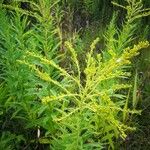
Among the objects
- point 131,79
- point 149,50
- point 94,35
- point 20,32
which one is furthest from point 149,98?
point 20,32

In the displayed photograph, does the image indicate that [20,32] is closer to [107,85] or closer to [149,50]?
[107,85]

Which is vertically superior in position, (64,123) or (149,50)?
(149,50)

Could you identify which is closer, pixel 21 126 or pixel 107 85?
pixel 107 85

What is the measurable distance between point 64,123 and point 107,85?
22.9 inches

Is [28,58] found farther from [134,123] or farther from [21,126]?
[134,123]

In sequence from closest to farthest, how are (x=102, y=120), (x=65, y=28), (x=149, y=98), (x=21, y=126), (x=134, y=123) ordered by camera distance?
1. (x=102, y=120)
2. (x=21, y=126)
3. (x=134, y=123)
4. (x=149, y=98)
5. (x=65, y=28)

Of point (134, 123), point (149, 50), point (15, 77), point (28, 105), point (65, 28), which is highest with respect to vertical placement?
point (65, 28)

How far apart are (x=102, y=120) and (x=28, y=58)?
0.71 metres

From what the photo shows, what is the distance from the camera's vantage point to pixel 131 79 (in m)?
3.64

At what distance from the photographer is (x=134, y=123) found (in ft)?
10.8

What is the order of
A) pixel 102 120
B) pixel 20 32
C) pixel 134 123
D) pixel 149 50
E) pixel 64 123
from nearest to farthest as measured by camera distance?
pixel 64 123
pixel 102 120
pixel 20 32
pixel 134 123
pixel 149 50

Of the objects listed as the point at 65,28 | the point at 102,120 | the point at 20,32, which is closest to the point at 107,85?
the point at 102,120

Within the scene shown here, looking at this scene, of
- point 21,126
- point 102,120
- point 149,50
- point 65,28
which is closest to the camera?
point 102,120

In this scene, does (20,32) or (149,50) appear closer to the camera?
(20,32)
